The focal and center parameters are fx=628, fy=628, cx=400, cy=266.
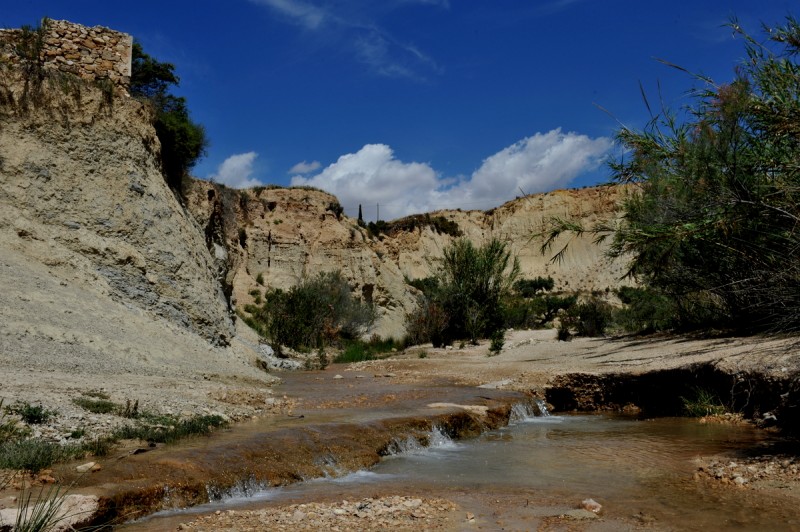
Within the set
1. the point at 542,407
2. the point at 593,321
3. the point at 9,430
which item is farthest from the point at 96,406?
the point at 593,321

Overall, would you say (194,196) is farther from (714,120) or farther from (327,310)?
(714,120)

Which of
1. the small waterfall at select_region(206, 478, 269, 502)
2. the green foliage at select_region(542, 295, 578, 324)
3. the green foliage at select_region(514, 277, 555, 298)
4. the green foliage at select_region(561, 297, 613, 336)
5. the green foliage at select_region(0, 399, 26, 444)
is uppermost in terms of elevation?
the green foliage at select_region(514, 277, 555, 298)

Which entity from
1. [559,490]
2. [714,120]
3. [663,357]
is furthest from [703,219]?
[559,490]

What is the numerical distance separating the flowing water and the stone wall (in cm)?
1330

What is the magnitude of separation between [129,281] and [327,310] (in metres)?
12.9

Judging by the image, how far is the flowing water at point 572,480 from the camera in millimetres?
5312

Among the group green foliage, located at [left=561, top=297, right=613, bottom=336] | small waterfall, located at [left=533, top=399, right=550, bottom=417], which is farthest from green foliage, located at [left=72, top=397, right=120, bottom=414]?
green foliage, located at [left=561, top=297, right=613, bottom=336]

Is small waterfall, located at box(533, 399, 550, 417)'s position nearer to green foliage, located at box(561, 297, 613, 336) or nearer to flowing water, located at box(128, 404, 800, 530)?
flowing water, located at box(128, 404, 800, 530)

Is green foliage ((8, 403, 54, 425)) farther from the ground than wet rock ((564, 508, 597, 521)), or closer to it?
farther from the ground

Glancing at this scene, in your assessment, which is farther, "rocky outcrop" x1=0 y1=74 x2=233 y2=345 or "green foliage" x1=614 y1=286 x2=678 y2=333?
"green foliage" x1=614 y1=286 x2=678 y2=333

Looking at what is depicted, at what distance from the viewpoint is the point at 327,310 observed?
26.7 metres

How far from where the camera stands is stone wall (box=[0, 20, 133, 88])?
1549 cm

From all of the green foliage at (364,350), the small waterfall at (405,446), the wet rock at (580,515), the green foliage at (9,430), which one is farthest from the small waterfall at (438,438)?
the green foliage at (364,350)

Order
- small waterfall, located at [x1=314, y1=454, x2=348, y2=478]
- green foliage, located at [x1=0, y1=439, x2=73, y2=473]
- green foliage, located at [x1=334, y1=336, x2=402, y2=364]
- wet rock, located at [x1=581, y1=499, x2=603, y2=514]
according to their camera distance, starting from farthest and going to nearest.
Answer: green foliage, located at [x1=334, y1=336, x2=402, y2=364] → small waterfall, located at [x1=314, y1=454, x2=348, y2=478] → wet rock, located at [x1=581, y1=499, x2=603, y2=514] → green foliage, located at [x1=0, y1=439, x2=73, y2=473]
